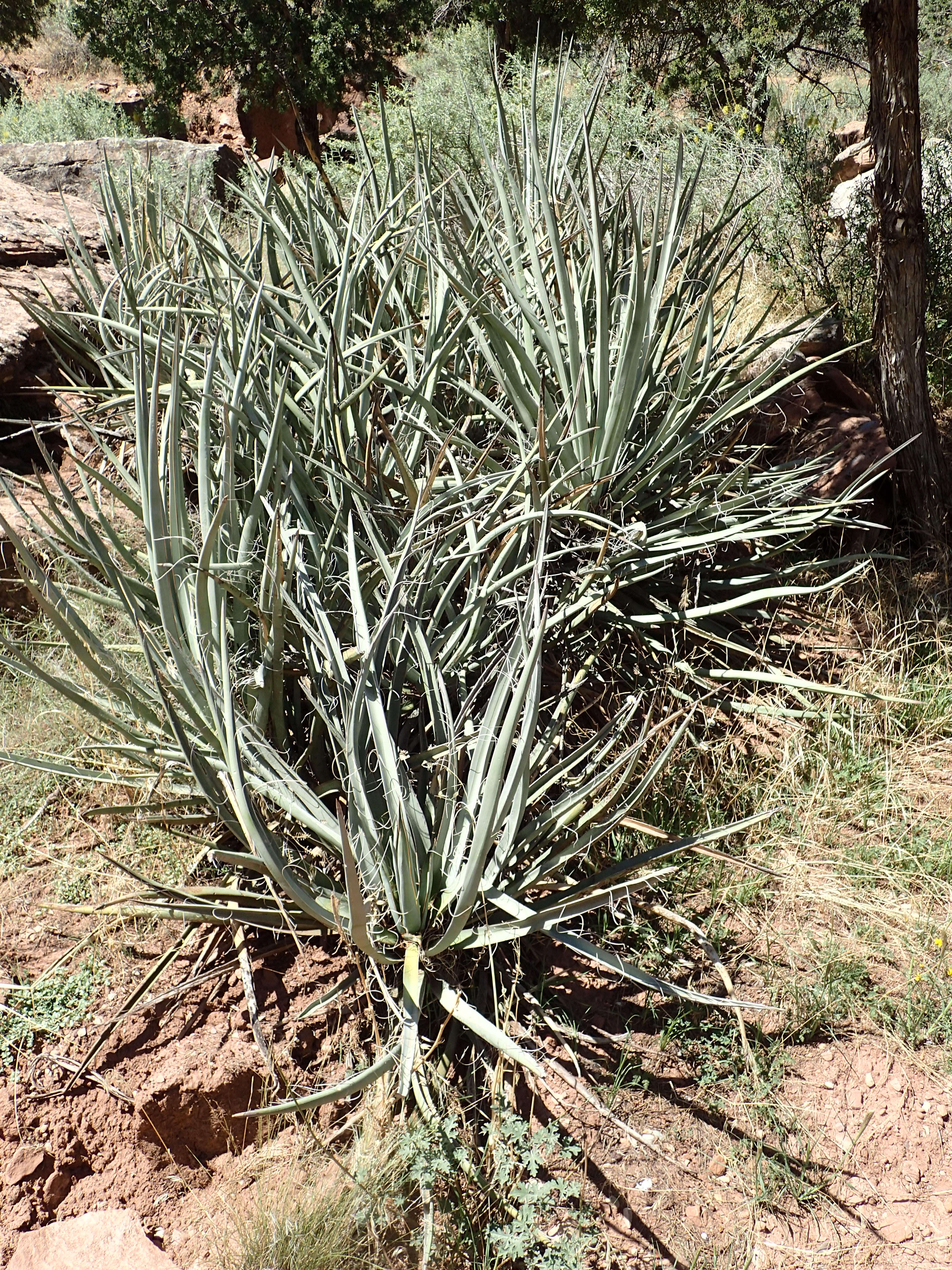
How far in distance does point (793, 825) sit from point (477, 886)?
117 cm

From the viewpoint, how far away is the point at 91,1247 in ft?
5.47

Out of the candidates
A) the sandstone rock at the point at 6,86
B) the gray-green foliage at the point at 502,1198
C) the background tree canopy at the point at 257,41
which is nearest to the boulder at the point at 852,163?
the gray-green foliage at the point at 502,1198

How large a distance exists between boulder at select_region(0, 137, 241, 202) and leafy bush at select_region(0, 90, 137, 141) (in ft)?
7.03

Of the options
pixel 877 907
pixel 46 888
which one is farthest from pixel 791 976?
pixel 46 888

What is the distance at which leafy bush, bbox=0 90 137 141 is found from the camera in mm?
10023

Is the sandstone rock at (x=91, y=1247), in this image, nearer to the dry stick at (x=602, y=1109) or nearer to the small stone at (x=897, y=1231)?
the dry stick at (x=602, y=1109)

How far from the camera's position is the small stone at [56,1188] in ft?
5.92

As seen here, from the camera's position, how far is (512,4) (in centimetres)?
1170

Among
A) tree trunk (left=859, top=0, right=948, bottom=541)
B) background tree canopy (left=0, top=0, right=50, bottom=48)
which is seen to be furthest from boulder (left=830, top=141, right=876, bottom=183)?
background tree canopy (left=0, top=0, right=50, bottom=48)

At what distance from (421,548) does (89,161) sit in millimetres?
6706

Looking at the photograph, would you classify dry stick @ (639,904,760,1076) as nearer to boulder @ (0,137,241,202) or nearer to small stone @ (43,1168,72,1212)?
small stone @ (43,1168,72,1212)

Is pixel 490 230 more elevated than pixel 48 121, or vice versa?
pixel 48 121

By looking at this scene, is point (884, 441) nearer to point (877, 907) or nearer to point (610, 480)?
point (610, 480)

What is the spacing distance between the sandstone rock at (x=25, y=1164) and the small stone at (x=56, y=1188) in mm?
31
